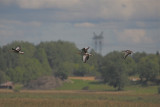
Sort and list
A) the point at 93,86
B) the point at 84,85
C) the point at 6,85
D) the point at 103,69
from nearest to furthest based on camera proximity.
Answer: the point at 103,69
the point at 6,85
the point at 93,86
the point at 84,85

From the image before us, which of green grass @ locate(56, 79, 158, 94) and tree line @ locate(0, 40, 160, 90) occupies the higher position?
tree line @ locate(0, 40, 160, 90)

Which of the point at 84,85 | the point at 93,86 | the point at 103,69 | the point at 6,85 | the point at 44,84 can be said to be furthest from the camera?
the point at 84,85

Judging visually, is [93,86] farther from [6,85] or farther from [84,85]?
[6,85]

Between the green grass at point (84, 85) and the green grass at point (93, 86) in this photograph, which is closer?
the green grass at point (93, 86)

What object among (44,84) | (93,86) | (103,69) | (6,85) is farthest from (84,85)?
(6,85)

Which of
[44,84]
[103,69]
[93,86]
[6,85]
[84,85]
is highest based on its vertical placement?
[103,69]

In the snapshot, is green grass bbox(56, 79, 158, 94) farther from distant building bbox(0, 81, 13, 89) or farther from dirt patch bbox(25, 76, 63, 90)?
distant building bbox(0, 81, 13, 89)

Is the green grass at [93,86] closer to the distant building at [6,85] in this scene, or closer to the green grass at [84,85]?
the green grass at [84,85]

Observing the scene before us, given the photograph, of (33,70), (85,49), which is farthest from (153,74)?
(85,49)

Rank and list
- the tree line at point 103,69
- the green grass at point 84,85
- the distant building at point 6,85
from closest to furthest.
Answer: the tree line at point 103,69 < the distant building at point 6,85 < the green grass at point 84,85

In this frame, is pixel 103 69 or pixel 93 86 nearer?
pixel 103 69

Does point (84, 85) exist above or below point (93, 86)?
above

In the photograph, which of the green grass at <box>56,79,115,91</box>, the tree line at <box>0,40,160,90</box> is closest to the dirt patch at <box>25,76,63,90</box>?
the green grass at <box>56,79,115,91</box>

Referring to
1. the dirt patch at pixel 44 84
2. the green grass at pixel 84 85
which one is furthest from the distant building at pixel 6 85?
the green grass at pixel 84 85
